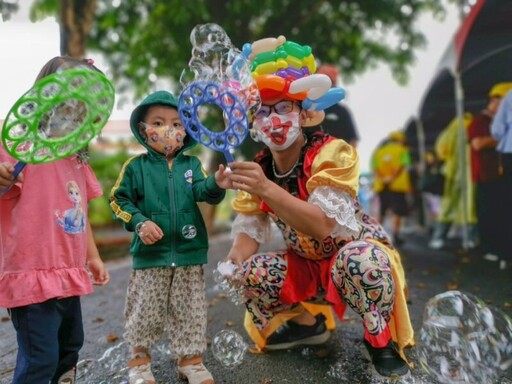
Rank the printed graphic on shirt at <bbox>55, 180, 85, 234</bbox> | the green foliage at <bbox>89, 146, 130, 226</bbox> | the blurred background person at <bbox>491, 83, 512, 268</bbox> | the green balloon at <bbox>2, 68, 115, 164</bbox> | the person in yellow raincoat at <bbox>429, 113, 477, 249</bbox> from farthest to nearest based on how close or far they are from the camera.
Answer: the green foliage at <bbox>89, 146, 130, 226</bbox> < the person in yellow raincoat at <bbox>429, 113, 477, 249</bbox> < the blurred background person at <bbox>491, 83, 512, 268</bbox> < the printed graphic on shirt at <bbox>55, 180, 85, 234</bbox> < the green balloon at <bbox>2, 68, 115, 164</bbox>

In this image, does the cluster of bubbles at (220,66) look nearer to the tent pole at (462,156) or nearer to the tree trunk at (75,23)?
the tent pole at (462,156)

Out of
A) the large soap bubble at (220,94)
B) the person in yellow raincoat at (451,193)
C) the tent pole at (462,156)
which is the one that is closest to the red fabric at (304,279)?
the large soap bubble at (220,94)

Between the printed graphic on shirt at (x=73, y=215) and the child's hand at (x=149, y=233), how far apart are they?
0.81 ft

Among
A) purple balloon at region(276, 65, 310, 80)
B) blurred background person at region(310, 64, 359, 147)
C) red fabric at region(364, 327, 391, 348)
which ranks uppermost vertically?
blurred background person at region(310, 64, 359, 147)

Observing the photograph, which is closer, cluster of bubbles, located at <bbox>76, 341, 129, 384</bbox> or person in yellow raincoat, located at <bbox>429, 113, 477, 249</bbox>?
cluster of bubbles, located at <bbox>76, 341, 129, 384</bbox>

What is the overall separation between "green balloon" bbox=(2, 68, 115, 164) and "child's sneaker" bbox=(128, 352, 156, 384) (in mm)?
1009

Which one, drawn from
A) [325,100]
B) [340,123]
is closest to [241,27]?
[340,123]

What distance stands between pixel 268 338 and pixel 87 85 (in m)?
1.66

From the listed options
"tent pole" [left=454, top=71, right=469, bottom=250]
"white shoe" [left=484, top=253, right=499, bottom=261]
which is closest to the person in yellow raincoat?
"tent pole" [left=454, top=71, right=469, bottom=250]

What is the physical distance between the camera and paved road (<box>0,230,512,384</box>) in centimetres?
230

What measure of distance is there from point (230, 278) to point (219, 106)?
83cm

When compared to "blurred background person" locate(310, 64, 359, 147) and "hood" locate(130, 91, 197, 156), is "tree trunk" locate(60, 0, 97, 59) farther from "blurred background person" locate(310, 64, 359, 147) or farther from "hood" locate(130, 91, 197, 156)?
"hood" locate(130, 91, 197, 156)

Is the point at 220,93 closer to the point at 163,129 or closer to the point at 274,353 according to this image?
the point at 163,129

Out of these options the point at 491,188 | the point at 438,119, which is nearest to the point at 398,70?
the point at 438,119
